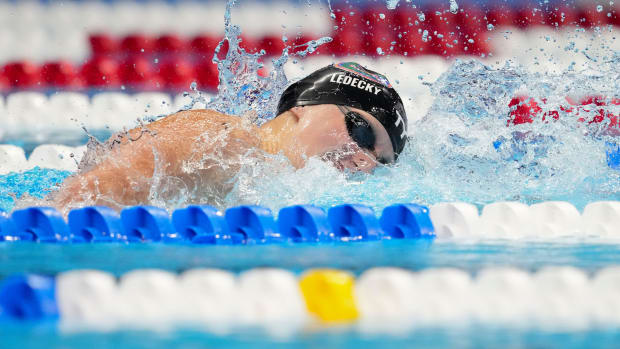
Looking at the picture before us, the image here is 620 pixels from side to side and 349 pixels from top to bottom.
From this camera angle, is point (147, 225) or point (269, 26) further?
point (269, 26)

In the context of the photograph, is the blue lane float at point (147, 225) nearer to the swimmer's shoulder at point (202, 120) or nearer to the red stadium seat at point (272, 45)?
the swimmer's shoulder at point (202, 120)

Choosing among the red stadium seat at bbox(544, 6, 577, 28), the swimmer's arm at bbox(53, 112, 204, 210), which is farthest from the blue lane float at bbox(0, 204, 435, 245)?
the red stadium seat at bbox(544, 6, 577, 28)

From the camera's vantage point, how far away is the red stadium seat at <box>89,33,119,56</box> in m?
6.73

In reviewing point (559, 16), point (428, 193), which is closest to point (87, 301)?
point (428, 193)

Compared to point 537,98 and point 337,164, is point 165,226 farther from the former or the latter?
point 537,98

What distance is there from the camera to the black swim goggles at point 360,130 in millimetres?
2561

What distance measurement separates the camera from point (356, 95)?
2664 millimetres

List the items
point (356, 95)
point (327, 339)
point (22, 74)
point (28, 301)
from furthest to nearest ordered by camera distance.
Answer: point (22, 74) → point (356, 95) → point (28, 301) → point (327, 339)

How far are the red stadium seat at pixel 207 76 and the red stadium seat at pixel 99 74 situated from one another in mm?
675

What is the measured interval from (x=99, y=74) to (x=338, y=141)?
435 cm

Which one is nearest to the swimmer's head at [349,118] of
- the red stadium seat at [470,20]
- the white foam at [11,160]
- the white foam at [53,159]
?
the white foam at [53,159]

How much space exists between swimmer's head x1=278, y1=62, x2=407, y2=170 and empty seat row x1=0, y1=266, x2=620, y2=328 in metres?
1.43

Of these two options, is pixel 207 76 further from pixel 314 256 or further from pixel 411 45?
pixel 314 256

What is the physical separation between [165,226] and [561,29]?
20.1 feet
